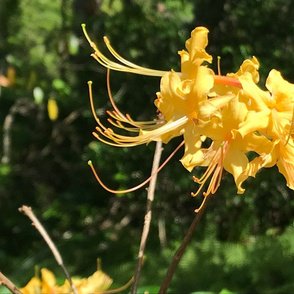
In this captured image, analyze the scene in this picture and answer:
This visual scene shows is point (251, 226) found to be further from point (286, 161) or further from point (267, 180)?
point (286, 161)

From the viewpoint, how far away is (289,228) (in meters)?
2.73

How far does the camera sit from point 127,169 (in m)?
2.52

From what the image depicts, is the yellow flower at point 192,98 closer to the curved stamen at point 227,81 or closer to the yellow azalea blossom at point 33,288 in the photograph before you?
the curved stamen at point 227,81

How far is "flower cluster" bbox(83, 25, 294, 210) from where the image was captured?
0.73 meters

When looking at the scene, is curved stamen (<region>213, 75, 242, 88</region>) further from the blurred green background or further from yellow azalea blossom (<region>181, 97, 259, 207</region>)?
the blurred green background

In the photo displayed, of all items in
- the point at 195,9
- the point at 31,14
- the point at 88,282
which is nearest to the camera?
the point at 88,282

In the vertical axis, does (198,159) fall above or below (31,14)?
below

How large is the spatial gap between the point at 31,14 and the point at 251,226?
208cm

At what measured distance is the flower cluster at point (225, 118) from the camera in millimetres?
732

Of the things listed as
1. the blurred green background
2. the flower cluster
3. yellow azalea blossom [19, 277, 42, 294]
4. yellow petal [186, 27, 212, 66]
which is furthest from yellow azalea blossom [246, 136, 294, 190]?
the blurred green background

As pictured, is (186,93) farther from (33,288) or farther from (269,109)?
(33,288)

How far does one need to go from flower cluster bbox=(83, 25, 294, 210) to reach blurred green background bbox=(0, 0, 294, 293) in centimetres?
150

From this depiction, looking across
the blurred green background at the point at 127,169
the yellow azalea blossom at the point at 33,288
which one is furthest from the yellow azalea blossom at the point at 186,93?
the blurred green background at the point at 127,169

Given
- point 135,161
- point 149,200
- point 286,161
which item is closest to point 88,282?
point 149,200
